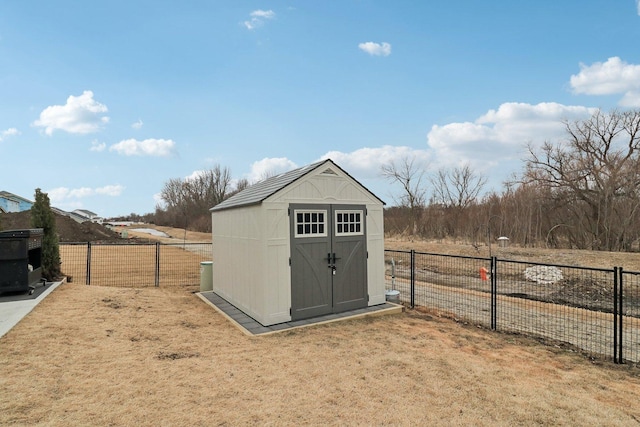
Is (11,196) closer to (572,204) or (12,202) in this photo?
(12,202)

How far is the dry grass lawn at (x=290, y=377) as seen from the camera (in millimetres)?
3242

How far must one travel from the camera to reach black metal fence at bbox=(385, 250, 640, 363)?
19.7 ft

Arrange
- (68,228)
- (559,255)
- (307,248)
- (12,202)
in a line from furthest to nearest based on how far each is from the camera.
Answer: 1. (12,202)
2. (68,228)
3. (559,255)
4. (307,248)

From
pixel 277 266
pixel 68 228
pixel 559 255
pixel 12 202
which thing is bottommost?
pixel 559 255

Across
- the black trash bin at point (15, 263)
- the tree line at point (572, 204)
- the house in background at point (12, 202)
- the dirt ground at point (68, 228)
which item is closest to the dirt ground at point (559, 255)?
the tree line at point (572, 204)

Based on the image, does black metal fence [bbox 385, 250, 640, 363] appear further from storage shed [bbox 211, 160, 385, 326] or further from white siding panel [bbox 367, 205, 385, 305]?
Answer: storage shed [bbox 211, 160, 385, 326]

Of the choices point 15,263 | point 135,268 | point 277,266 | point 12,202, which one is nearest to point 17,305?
point 15,263

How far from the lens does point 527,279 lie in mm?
13031

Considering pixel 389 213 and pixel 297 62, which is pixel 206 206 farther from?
pixel 297 62

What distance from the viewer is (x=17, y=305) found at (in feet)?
19.9

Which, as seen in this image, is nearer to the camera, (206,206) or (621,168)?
(621,168)

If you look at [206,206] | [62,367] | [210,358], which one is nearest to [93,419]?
[62,367]

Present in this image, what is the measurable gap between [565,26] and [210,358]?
44.0ft

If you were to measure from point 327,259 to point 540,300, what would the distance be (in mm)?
5966
